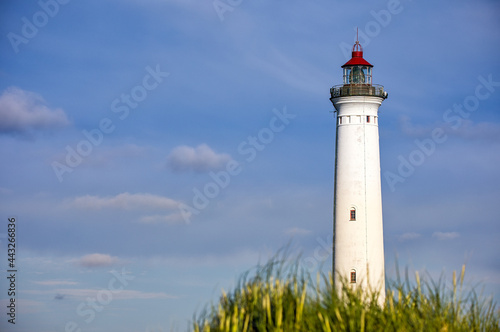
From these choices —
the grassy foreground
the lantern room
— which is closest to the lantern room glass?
the lantern room

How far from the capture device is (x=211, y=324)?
89.9 ft

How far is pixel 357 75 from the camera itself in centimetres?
4750

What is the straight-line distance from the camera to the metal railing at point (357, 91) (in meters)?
46.5

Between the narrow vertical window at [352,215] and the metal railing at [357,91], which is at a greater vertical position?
the metal railing at [357,91]

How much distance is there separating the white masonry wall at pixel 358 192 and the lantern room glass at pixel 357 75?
147 cm

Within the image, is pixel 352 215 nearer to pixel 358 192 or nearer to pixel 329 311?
pixel 358 192

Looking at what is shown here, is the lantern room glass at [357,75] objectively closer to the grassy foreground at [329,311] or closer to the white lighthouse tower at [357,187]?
the white lighthouse tower at [357,187]

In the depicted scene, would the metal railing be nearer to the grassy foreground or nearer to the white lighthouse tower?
the white lighthouse tower

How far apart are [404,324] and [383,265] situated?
65.5 ft

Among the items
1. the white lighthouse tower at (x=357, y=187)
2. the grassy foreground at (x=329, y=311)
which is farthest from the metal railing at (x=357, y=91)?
the grassy foreground at (x=329, y=311)

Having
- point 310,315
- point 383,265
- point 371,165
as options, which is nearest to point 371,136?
point 371,165

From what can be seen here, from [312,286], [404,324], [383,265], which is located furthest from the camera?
[383,265]

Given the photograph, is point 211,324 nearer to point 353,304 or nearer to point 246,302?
point 246,302

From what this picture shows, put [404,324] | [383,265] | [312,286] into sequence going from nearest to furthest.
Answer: [404,324], [312,286], [383,265]
